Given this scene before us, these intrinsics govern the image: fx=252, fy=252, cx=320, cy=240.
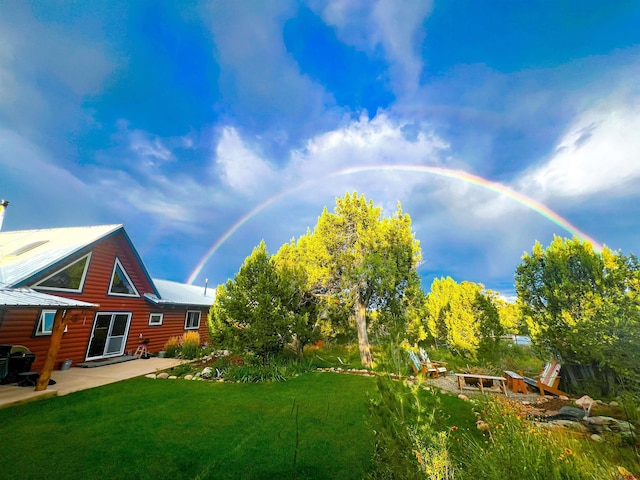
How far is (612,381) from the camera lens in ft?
23.0

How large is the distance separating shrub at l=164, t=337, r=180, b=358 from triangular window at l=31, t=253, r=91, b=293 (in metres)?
5.19

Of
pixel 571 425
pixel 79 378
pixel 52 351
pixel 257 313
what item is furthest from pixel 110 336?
pixel 571 425

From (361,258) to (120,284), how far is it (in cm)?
1224

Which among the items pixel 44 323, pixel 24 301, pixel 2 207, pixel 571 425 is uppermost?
pixel 2 207

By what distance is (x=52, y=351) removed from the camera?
23.4 ft

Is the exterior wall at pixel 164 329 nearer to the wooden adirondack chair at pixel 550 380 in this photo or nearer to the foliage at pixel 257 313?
the foliage at pixel 257 313

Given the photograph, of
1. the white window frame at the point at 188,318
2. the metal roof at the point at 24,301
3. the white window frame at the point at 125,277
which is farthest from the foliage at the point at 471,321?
the white window frame at the point at 125,277

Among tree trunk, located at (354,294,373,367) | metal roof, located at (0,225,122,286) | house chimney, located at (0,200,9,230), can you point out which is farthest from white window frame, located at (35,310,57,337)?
tree trunk, located at (354,294,373,367)

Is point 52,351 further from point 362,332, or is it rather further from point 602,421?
point 602,421

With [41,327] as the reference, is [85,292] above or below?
above

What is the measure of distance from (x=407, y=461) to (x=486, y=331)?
40.9 ft

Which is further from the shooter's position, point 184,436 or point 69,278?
point 69,278

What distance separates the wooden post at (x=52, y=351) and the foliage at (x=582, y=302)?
14591 mm

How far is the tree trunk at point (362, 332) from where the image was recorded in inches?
478
